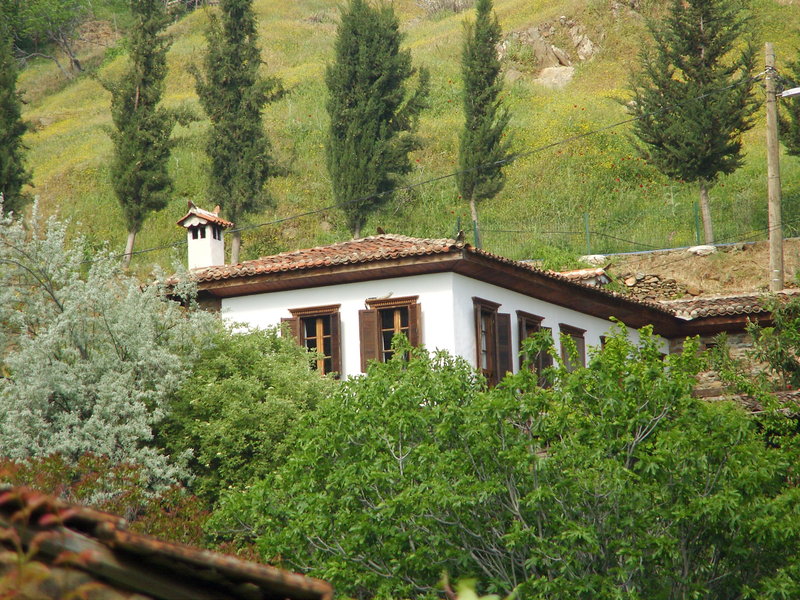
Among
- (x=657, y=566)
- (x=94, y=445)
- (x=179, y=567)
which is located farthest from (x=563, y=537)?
(x=94, y=445)

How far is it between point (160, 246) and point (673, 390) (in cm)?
3083

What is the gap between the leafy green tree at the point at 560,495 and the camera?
9.60 m

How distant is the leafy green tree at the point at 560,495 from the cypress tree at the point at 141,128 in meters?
20.5

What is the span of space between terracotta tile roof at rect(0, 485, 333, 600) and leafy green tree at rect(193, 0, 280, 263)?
27024 mm

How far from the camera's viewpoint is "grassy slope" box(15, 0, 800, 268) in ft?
113

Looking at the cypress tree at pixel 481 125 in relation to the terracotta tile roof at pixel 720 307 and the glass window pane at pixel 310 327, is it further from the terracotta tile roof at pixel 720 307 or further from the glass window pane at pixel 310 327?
the glass window pane at pixel 310 327

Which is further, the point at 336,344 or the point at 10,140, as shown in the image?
the point at 10,140

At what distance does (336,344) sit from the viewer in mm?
17797

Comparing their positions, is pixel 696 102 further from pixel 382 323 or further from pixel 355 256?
pixel 355 256

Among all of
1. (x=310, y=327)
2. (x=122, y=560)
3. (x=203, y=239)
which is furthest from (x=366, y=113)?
(x=122, y=560)

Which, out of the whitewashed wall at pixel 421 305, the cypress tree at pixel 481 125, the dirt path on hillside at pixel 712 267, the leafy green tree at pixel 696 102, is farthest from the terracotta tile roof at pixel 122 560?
the cypress tree at pixel 481 125

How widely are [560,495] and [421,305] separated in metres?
7.50

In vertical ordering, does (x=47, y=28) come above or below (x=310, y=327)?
above

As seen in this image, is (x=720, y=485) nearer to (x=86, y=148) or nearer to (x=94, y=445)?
(x=94, y=445)
